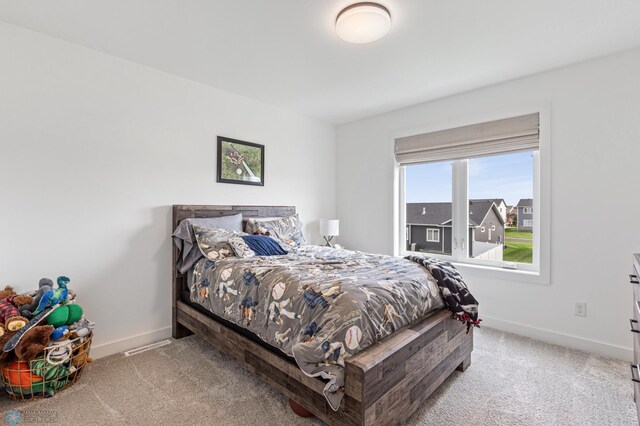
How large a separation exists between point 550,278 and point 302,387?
2.49m

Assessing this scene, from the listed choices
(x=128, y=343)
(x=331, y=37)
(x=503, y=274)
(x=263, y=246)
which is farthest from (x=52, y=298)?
(x=503, y=274)

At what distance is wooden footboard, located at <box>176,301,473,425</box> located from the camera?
135 centimetres

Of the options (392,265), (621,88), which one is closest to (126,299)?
(392,265)

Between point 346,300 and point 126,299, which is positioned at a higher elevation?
point 346,300

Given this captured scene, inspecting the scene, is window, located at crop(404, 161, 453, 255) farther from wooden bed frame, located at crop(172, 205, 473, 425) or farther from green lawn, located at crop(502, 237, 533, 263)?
wooden bed frame, located at crop(172, 205, 473, 425)

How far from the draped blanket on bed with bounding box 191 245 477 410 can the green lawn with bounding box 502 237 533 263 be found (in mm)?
1476

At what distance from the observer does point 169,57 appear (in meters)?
2.52

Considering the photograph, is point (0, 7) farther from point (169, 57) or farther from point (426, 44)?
point (426, 44)

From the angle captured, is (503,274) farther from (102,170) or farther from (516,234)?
(102,170)

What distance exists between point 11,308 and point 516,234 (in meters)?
4.08

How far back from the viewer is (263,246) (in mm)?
2656

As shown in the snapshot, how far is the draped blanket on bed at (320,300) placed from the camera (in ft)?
4.66

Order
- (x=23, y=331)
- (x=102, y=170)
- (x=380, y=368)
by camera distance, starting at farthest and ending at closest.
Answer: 1. (x=102, y=170)
2. (x=23, y=331)
3. (x=380, y=368)

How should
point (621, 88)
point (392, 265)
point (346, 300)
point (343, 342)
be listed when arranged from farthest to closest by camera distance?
1. point (621, 88)
2. point (392, 265)
3. point (346, 300)
4. point (343, 342)
